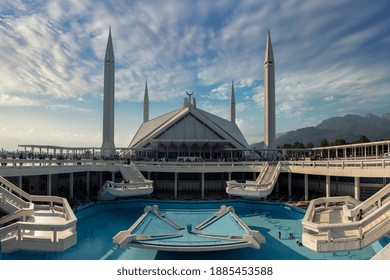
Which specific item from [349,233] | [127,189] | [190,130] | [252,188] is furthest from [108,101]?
[349,233]

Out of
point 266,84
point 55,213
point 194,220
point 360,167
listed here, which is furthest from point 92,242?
point 266,84

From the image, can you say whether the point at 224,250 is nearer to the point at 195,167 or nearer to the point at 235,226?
the point at 235,226

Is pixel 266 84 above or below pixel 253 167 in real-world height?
above

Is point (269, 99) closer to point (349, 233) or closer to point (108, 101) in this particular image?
point (108, 101)

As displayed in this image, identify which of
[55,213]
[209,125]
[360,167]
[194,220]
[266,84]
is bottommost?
[194,220]

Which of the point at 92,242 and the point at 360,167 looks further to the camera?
the point at 360,167
